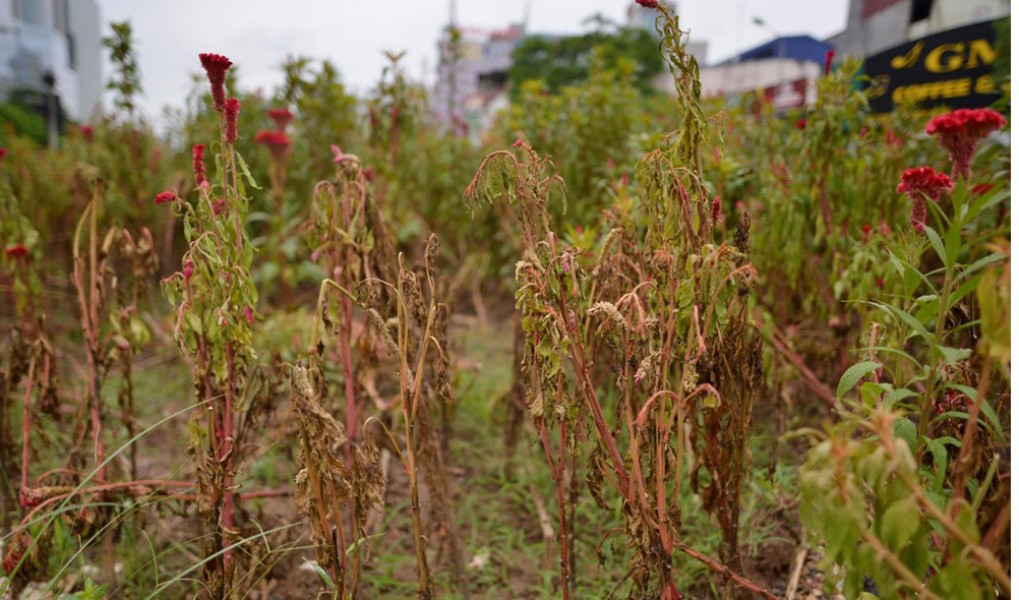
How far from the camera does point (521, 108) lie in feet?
15.2

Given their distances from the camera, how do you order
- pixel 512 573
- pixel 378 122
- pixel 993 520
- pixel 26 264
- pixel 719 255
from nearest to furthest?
pixel 993 520 < pixel 719 255 < pixel 512 573 < pixel 26 264 < pixel 378 122

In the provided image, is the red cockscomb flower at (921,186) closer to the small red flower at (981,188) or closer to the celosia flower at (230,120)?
the small red flower at (981,188)

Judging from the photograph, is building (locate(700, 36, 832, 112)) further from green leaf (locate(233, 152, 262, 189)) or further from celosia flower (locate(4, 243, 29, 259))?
celosia flower (locate(4, 243, 29, 259))

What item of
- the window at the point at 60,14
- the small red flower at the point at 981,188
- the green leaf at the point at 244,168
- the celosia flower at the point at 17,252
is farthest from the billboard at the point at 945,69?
the window at the point at 60,14

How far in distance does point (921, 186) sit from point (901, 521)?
2.46 feet

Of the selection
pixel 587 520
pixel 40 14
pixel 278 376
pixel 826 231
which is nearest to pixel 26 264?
pixel 278 376

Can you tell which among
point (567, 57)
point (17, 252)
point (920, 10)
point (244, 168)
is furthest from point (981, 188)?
point (567, 57)

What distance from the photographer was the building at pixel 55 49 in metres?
9.74

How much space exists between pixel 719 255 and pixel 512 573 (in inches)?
45.7

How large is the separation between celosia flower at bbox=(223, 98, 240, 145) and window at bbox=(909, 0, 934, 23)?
948cm

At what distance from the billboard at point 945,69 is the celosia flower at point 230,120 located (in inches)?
127

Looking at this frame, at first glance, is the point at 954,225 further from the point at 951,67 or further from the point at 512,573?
the point at 951,67

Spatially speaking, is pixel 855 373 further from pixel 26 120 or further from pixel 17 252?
pixel 26 120

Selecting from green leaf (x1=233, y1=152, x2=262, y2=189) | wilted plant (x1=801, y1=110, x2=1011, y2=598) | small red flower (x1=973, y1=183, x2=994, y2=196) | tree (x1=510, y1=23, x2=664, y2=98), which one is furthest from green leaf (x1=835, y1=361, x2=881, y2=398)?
tree (x1=510, y1=23, x2=664, y2=98)
